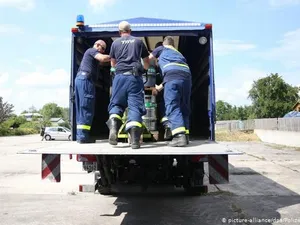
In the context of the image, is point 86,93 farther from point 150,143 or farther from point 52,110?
point 52,110

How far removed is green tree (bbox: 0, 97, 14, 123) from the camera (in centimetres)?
5673

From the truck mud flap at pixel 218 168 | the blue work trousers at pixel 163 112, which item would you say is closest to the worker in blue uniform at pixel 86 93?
the blue work trousers at pixel 163 112

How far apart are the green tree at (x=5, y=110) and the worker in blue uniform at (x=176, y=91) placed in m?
53.9

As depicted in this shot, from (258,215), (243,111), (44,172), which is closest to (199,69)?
(258,215)

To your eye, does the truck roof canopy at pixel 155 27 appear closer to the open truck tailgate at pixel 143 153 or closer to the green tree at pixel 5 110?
the open truck tailgate at pixel 143 153

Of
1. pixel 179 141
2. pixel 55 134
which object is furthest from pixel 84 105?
pixel 55 134

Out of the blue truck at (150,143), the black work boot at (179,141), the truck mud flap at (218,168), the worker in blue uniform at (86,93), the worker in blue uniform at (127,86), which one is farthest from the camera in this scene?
the worker in blue uniform at (86,93)

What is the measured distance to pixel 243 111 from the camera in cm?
9781

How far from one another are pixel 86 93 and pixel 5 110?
192 feet

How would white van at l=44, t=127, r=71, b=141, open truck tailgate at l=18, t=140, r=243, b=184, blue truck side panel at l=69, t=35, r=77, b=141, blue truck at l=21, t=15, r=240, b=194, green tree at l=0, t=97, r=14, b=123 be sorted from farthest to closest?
green tree at l=0, t=97, r=14, b=123 → white van at l=44, t=127, r=71, b=141 → blue truck side panel at l=69, t=35, r=77, b=141 → blue truck at l=21, t=15, r=240, b=194 → open truck tailgate at l=18, t=140, r=243, b=184

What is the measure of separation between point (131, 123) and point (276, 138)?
23.6 meters

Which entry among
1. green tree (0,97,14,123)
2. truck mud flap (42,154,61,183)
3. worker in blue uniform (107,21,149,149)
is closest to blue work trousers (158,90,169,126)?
worker in blue uniform (107,21,149,149)

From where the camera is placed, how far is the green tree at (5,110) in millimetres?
56734

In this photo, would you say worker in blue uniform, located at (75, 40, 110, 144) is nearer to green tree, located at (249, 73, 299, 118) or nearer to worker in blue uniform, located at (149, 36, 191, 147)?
worker in blue uniform, located at (149, 36, 191, 147)
